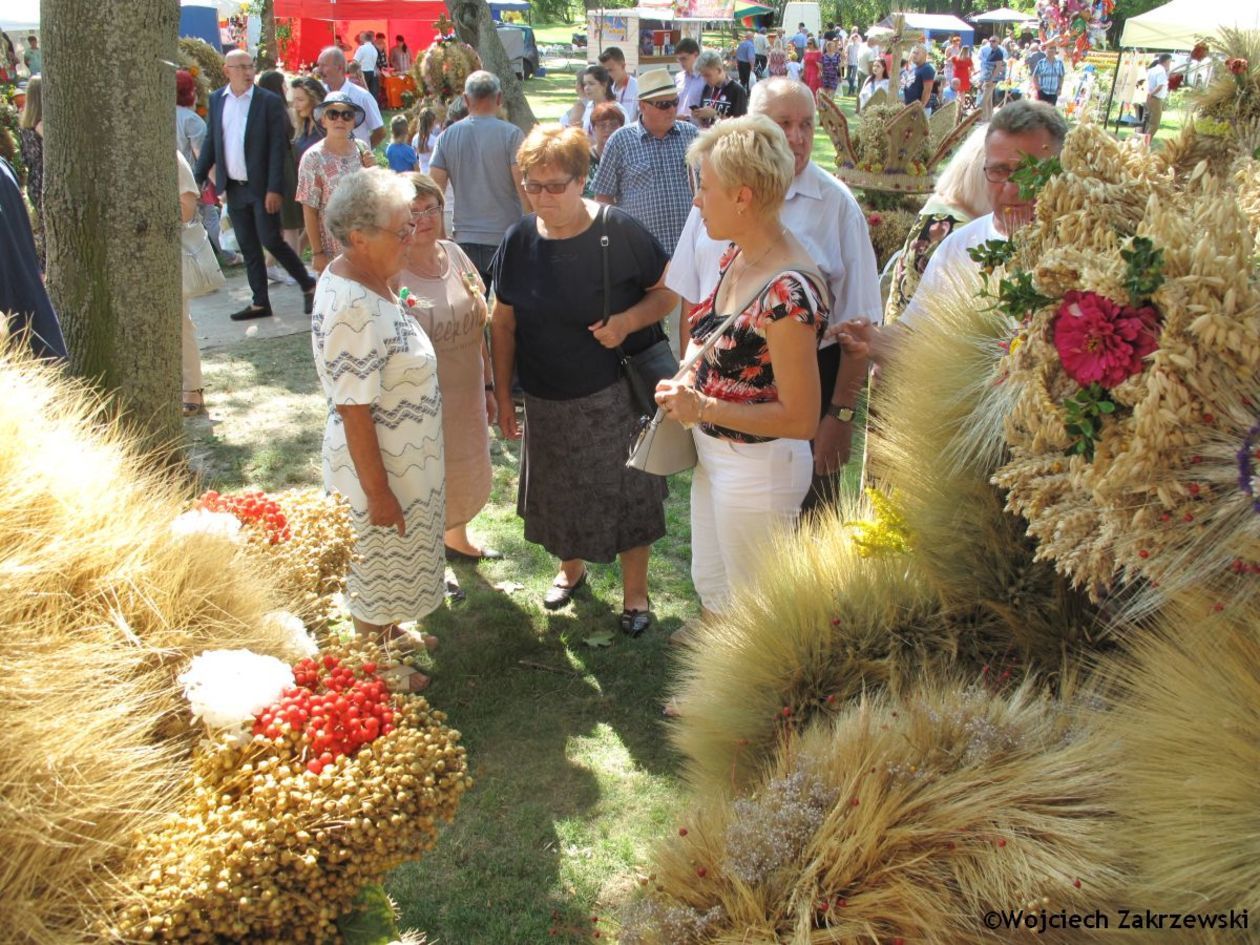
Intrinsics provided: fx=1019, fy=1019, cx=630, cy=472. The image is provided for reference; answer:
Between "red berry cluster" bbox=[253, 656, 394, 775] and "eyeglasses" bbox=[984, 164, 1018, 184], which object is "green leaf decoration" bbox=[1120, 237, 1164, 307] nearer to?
"red berry cluster" bbox=[253, 656, 394, 775]

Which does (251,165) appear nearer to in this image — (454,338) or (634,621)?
(454,338)

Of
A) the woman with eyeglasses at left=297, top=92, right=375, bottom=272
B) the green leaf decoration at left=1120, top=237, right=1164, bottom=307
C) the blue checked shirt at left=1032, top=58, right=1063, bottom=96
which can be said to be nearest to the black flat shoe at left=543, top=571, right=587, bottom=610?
the woman with eyeglasses at left=297, top=92, right=375, bottom=272

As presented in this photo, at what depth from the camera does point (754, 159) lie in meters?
2.57

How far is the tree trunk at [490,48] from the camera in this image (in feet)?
33.1

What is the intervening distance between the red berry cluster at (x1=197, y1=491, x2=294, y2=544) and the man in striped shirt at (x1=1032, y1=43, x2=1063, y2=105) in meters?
22.3

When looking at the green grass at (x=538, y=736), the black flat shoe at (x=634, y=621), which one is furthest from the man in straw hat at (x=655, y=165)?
the black flat shoe at (x=634, y=621)

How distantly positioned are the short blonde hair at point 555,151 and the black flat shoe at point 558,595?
5.58 ft

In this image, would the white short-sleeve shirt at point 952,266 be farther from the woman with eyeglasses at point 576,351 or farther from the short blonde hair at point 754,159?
the woman with eyeglasses at point 576,351

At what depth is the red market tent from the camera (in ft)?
74.6

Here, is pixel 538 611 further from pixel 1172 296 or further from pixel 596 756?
pixel 1172 296

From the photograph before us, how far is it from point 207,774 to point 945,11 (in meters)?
65.8

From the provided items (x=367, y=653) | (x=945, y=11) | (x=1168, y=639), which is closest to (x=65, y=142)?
(x=367, y=653)

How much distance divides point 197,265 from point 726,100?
5.62 meters

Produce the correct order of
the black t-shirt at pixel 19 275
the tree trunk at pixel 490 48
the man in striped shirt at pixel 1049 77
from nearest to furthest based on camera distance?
the black t-shirt at pixel 19 275 → the tree trunk at pixel 490 48 → the man in striped shirt at pixel 1049 77
